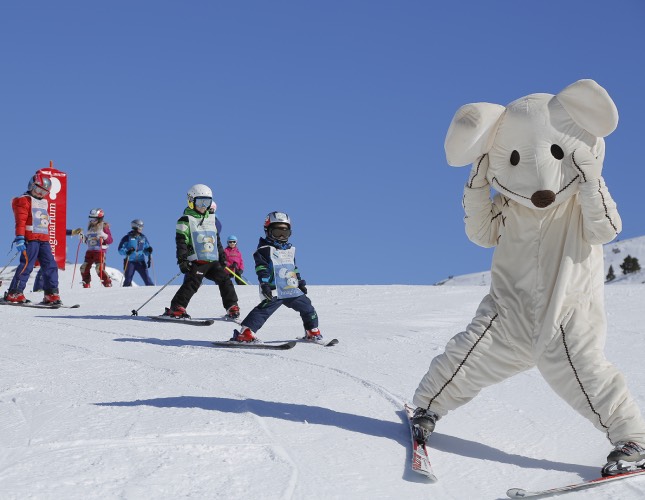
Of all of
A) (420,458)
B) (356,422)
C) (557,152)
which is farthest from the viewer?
(356,422)

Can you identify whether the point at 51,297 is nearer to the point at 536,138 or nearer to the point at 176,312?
the point at 176,312

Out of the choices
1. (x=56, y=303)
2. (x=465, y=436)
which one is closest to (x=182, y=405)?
(x=465, y=436)

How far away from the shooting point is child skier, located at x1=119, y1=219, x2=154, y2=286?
18.7m

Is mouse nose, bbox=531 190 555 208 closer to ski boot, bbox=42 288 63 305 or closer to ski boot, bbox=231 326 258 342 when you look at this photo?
ski boot, bbox=231 326 258 342

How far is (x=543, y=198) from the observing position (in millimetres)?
4418

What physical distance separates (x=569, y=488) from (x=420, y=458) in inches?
30.0

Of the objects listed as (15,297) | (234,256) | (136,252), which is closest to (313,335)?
(15,297)

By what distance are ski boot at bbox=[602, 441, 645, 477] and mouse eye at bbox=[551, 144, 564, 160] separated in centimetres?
155

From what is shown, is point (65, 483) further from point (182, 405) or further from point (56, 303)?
point (56, 303)

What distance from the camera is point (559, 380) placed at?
4.41m

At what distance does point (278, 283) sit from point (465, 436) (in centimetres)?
411

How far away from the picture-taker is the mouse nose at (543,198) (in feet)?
14.5

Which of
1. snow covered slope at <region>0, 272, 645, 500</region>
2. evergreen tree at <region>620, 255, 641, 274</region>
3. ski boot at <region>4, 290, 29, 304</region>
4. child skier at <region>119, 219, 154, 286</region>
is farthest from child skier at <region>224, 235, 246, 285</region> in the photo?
evergreen tree at <region>620, 255, 641, 274</region>

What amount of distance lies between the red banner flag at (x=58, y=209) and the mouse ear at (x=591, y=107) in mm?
17509
